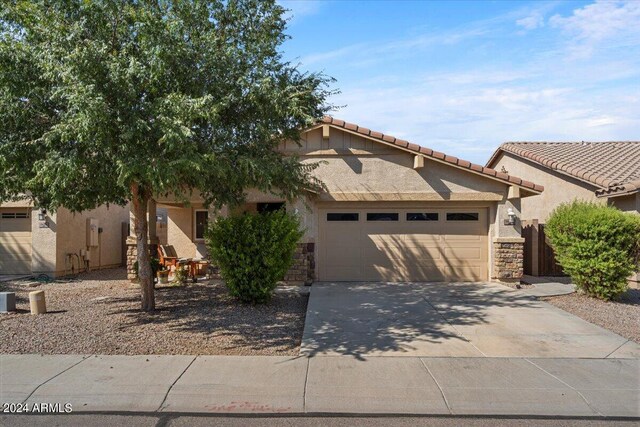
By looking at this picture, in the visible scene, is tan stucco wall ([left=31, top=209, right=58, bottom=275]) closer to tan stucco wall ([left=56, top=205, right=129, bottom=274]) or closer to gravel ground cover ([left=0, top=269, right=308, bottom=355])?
tan stucco wall ([left=56, top=205, right=129, bottom=274])

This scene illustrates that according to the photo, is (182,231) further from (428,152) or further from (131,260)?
(428,152)

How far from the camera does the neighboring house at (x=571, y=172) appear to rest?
45.9 ft

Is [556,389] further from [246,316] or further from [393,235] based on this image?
[393,235]

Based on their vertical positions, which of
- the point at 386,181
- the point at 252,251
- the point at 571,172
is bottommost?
the point at 252,251

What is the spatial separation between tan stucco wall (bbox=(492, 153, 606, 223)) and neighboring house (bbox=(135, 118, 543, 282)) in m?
3.75

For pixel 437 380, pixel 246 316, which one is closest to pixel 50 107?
pixel 246 316

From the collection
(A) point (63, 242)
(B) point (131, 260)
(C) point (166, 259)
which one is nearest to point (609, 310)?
(C) point (166, 259)

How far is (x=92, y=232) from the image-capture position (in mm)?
17141

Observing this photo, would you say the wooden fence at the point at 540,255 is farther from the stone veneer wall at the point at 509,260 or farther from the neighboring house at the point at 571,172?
the stone veneer wall at the point at 509,260

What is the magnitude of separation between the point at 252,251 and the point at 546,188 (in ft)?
41.4

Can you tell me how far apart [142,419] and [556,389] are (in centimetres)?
469

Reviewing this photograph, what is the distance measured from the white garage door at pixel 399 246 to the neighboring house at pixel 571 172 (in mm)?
3410

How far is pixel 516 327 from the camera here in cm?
862

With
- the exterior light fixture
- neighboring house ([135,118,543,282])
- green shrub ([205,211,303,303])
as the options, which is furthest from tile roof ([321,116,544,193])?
green shrub ([205,211,303,303])
